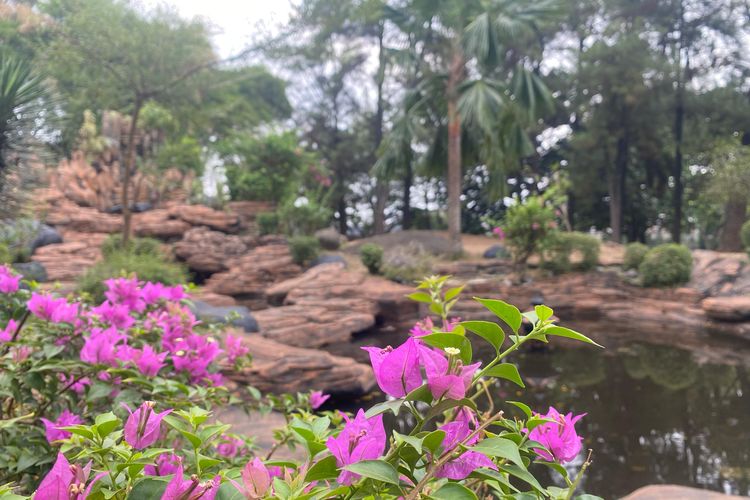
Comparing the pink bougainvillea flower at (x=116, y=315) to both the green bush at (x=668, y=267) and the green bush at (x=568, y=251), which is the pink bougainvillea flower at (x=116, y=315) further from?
the green bush at (x=668, y=267)

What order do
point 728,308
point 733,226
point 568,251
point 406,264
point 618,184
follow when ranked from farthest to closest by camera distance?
point 618,184 → point 733,226 → point 406,264 → point 568,251 → point 728,308

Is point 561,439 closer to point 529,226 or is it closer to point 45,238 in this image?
point 529,226

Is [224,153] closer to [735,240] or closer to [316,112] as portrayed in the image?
[316,112]

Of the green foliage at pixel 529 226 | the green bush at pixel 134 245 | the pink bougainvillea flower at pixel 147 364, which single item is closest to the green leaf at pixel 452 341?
the pink bougainvillea flower at pixel 147 364

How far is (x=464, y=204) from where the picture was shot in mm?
19656

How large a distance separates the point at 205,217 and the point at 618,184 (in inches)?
494

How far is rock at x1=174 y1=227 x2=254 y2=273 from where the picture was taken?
10.1 m

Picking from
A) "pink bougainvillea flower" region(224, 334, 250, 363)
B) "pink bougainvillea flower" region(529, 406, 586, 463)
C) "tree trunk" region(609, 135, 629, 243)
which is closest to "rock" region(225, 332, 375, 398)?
"pink bougainvillea flower" region(224, 334, 250, 363)

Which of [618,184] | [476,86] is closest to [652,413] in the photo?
[476,86]

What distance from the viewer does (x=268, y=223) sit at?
11867 millimetres

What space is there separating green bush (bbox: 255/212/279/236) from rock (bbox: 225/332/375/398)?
7824 millimetres

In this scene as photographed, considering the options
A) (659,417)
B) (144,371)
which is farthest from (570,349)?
(144,371)

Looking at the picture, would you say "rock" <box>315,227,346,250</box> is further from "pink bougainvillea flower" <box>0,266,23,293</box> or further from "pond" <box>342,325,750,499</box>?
"pink bougainvillea flower" <box>0,266,23,293</box>

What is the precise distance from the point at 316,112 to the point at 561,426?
20.4m
